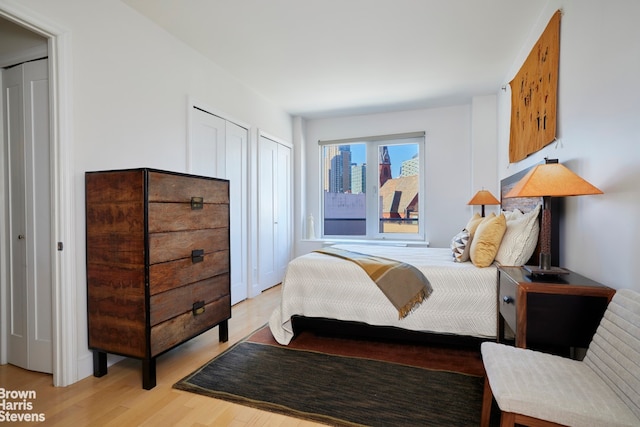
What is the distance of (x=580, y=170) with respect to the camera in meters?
1.88

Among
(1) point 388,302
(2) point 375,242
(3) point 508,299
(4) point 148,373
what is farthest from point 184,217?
(2) point 375,242

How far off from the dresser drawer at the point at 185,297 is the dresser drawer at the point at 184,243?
0.22 metres

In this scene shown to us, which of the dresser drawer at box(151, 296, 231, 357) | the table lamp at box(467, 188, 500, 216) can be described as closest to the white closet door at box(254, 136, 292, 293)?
the dresser drawer at box(151, 296, 231, 357)

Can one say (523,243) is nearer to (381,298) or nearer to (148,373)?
(381,298)

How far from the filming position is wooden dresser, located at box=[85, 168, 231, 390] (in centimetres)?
187

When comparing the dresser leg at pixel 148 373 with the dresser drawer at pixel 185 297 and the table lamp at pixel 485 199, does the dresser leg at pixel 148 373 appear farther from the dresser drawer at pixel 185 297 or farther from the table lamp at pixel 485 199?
the table lamp at pixel 485 199

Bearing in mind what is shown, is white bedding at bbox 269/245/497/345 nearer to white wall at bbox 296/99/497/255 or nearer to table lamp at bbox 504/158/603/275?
table lamp at bbox 504/158/603/275

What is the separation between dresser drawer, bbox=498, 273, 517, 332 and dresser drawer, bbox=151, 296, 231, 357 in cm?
195

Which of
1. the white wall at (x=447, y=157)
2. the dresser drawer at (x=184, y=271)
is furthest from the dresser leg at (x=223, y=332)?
the white wall at (x=447, y=157)

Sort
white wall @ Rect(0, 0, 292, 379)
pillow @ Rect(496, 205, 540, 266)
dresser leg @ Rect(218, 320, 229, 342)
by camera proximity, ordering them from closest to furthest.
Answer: white wall @ Rect(0, 0, 292, 379) < pillow @ Rect(496, 205, 540, 266) < dresser leg @ Rect(218, 320, 229, 342)

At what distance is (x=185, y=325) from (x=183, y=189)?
91cm

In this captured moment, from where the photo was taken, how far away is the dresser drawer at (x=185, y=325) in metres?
1.93

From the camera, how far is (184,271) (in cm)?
214

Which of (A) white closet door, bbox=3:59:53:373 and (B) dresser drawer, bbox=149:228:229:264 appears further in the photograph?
(A) white closet door, bbox=3:59:53:373
